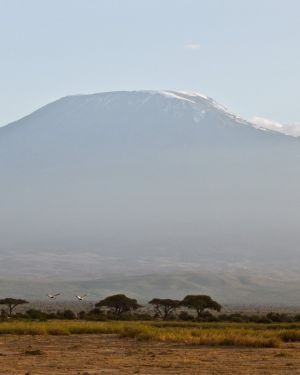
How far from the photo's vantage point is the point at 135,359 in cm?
2150

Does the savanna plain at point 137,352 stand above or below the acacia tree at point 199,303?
below

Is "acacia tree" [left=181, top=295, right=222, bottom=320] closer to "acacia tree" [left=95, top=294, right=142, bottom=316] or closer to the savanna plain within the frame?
"acacia tree" [left=95, top=294, right=142, bottom=316]

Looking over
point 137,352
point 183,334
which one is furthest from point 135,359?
point 183,334

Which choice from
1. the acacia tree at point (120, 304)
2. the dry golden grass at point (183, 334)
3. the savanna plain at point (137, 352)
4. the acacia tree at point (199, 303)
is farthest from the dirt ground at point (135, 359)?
the acacia tree at point (199, 303)

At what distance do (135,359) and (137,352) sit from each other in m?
1.77

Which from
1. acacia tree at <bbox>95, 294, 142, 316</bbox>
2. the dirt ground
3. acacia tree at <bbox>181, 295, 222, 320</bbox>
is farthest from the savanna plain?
acacia tree at <bbox>181, 295, 222, 320</bbox>

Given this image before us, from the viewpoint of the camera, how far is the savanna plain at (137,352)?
64.1 feet

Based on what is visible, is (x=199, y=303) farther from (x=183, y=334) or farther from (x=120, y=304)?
(x=183, y=334)

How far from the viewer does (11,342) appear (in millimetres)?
26531

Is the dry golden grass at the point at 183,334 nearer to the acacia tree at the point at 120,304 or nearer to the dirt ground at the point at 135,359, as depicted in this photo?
the dirt ground at the point at 135,359

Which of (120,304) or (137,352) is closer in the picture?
(137,352)

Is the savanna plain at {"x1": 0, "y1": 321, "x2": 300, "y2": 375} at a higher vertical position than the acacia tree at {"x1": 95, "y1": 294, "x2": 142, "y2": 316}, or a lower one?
lower

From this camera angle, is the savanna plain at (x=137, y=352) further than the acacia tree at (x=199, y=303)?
No

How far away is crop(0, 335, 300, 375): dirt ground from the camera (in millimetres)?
19250
